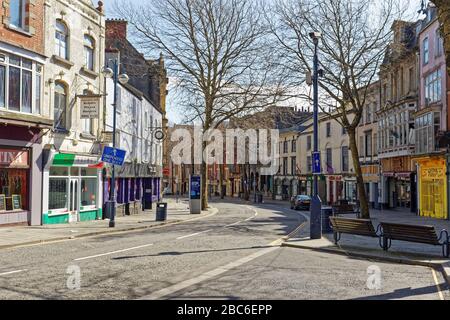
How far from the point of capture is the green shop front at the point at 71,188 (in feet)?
74.4

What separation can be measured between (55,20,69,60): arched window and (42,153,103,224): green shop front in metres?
5.01

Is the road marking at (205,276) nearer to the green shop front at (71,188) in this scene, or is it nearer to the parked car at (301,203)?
the green shop front at (71,188)

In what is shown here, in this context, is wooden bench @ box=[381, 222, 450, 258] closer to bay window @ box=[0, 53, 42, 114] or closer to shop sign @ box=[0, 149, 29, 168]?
shop sign @ box=[0, 149, 29, 168]

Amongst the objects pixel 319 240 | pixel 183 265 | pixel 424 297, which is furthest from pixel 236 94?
pixel 424 297

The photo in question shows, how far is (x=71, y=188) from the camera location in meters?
24.5

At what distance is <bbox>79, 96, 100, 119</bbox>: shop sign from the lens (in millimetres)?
23344

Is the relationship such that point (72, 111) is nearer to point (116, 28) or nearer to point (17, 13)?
point (17, 13)

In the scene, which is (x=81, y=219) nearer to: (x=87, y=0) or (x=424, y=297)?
(x=87, y=0)

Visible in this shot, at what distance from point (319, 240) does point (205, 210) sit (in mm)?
21979

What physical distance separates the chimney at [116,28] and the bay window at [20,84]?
18720 millimetres

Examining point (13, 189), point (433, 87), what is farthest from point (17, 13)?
point (433, 87)

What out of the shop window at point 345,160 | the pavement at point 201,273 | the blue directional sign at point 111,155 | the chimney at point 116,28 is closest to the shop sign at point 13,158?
the blue directional sign at point 111,155

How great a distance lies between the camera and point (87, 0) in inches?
1016

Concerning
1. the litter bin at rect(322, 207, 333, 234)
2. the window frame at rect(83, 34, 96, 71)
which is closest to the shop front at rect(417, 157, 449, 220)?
the litter bin at rect(322, 207, 333, 234)
